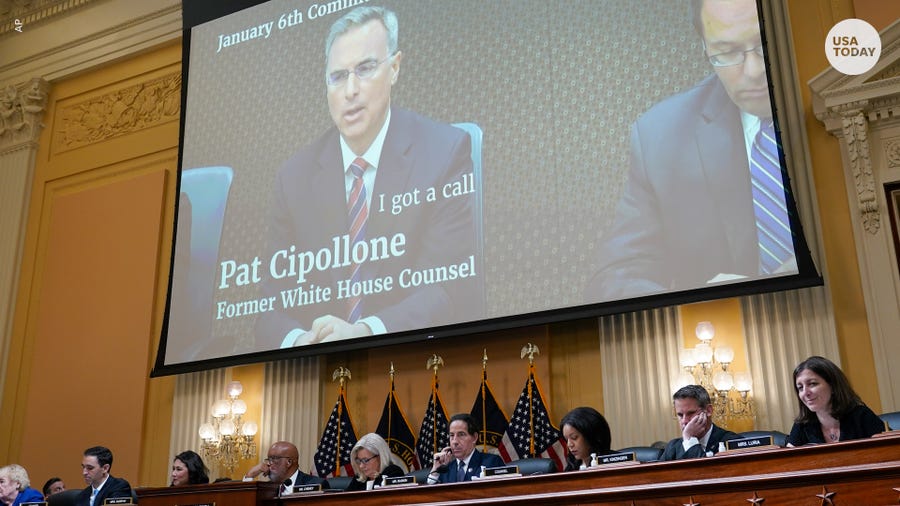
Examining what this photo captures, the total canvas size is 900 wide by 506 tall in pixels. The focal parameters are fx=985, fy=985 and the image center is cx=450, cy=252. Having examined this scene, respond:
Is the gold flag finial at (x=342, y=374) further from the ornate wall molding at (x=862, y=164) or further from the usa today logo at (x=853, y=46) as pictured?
the usa today logo at (x=853, y=46)

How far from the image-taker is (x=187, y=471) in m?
6.02

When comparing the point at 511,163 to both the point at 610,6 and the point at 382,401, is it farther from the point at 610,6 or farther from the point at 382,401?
the point at 382,401

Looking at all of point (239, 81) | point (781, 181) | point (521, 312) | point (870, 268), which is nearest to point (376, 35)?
point (239, 81)

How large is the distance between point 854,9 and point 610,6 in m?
1.60

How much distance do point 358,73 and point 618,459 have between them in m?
4.72

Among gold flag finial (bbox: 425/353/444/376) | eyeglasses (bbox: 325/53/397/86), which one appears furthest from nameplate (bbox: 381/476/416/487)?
eyeglasses (bbox: 325/53/397/86)

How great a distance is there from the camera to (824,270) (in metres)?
6.09

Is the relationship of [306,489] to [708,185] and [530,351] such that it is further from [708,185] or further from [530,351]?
[708,185]

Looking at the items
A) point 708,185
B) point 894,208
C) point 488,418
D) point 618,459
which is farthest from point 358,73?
point 618,459

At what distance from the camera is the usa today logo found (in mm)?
6258

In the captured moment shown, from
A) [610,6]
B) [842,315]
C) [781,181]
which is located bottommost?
[842,315]

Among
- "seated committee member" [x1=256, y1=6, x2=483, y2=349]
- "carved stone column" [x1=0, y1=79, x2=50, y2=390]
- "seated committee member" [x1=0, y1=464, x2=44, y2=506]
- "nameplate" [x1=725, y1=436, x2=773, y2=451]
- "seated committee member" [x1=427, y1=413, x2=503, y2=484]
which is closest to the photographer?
"nameplate" [x1=725, y1=436, x2=773, y2=451]

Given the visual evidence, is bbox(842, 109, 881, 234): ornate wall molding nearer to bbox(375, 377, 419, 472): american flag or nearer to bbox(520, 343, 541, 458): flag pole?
bbox(520, 343, 541, 458): flag pole

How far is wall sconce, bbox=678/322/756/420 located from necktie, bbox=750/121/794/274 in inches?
22.8
